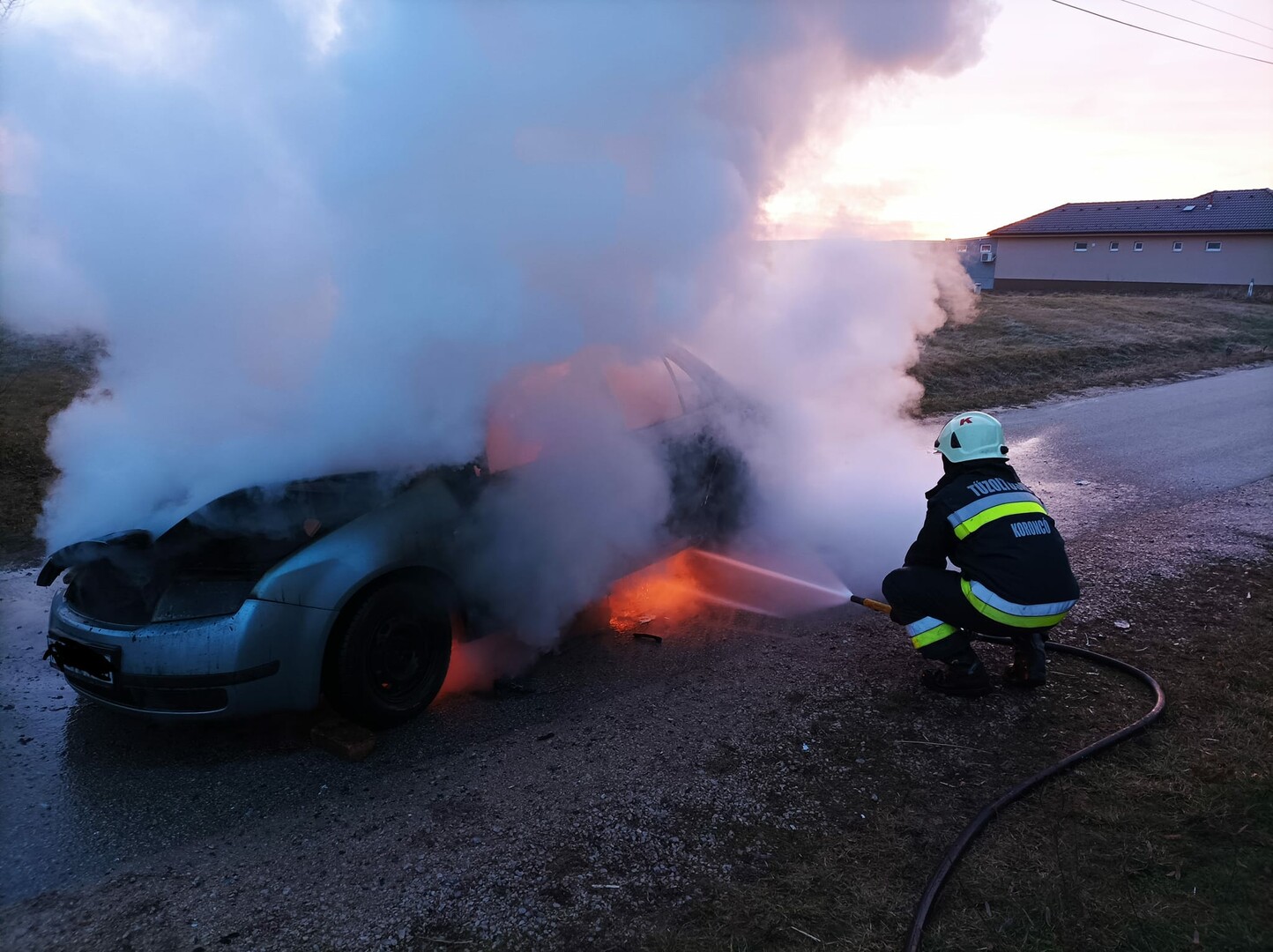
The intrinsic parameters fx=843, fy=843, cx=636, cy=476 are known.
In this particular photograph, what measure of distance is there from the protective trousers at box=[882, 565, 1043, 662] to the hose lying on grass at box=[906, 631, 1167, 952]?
0.14m

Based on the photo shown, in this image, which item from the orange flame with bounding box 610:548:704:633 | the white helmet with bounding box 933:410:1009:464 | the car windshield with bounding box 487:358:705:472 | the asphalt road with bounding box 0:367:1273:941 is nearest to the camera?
the asphalt road with bounding box 0:367:1273:941

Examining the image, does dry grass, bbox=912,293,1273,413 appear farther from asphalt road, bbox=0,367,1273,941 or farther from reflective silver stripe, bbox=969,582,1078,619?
asphalt road, bbox=0,367,1273,941

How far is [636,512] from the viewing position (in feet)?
15.9

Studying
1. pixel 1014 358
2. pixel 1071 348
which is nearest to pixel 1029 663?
pixel 1014 358

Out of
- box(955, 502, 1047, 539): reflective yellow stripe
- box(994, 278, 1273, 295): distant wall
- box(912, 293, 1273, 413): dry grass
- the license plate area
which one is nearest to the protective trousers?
box(955, 502, 1047, 539): reflective yellow stripe

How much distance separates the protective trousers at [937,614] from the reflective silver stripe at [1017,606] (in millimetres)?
86

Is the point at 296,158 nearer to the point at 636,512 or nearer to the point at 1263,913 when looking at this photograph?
the point at 636,512

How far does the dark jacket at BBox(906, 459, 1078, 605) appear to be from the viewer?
12.4ft

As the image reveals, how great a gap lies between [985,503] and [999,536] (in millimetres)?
165

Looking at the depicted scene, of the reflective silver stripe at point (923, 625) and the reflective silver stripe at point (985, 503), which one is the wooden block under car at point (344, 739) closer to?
the reflective silver stripe at point (923, 625)

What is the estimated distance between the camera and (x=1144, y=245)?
3956 cm

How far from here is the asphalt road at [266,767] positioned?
3.03 metres

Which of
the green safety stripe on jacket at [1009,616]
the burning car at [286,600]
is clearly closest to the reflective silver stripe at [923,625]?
the green safety stripe on jacket at [1009,616]

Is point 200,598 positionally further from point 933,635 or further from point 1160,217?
point 1160,217
